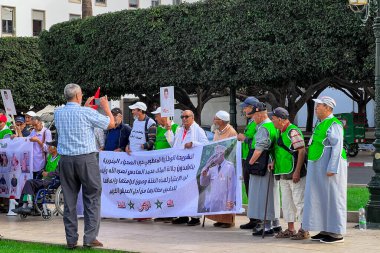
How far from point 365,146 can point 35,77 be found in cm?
2537

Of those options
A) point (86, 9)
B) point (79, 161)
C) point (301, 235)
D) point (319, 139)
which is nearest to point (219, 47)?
point (86, 9)

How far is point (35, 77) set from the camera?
52.5 m

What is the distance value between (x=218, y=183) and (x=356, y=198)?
366cm

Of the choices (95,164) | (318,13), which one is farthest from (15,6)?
(95,164)

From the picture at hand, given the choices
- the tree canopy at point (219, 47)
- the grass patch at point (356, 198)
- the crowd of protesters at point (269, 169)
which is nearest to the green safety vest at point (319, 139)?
the crowd of protesters at point (269, 169)

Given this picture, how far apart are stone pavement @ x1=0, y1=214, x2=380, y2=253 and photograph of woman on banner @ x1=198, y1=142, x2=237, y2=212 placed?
0.37 metres

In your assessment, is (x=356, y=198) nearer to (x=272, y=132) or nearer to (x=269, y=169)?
(x=269, y=169)

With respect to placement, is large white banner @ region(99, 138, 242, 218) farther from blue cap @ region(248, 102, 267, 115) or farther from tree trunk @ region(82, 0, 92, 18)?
tree trunk @ region(82, 0, 92, 18)

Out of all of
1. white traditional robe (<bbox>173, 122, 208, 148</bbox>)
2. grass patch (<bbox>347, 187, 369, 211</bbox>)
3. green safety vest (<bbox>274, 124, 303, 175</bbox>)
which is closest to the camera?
green safety vest (<bbox>274, 124, 303, 175</bbox>)

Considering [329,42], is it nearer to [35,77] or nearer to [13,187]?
[13,187]

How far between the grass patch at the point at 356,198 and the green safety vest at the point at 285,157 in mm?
2836

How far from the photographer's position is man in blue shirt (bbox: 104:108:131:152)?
Result: 1421 centimetres

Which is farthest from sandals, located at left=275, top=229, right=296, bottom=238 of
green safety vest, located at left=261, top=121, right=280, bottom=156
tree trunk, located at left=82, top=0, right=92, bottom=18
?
tree trunk, located at left=82, top=0, right=92, bottom=18

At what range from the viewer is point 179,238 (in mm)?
11492
